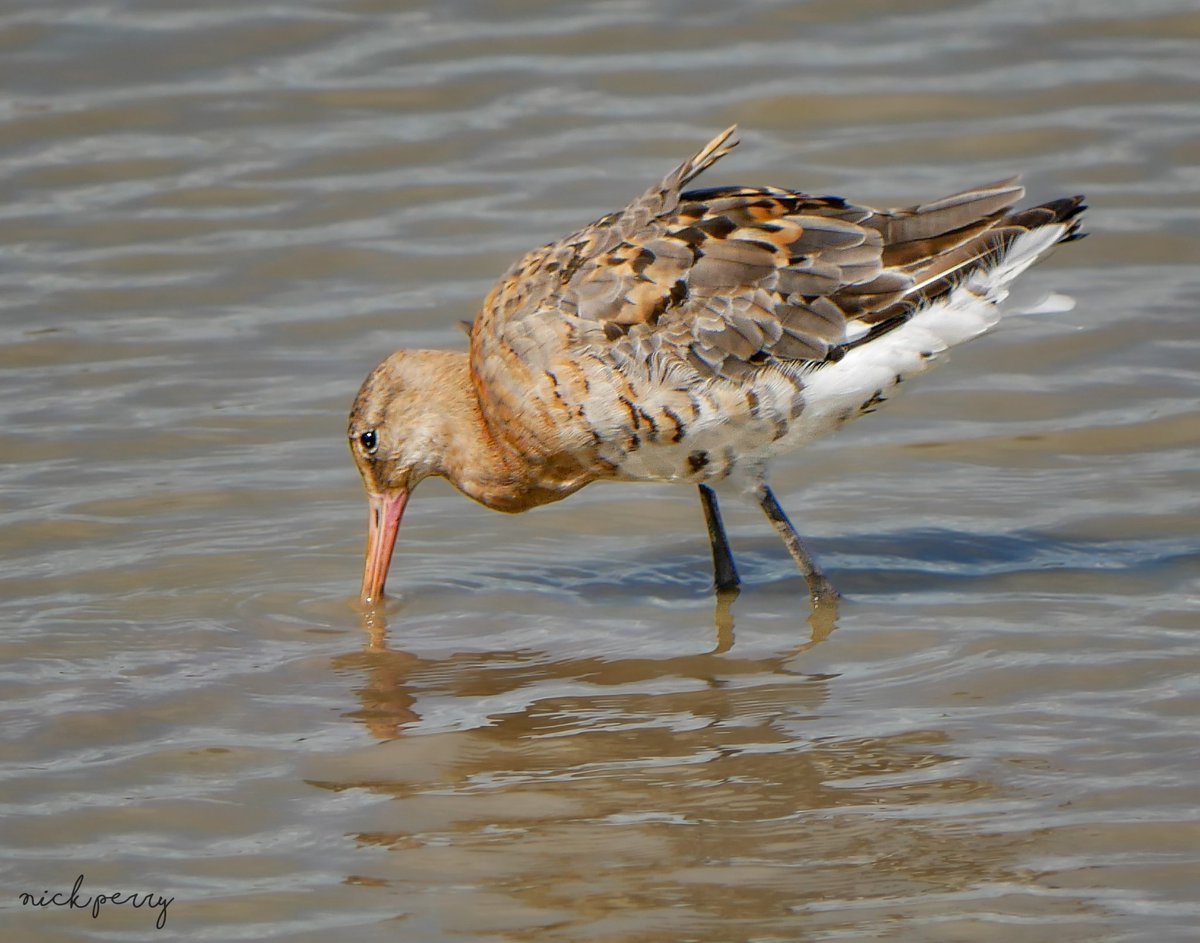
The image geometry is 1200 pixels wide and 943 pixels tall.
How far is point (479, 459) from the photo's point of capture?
22.6ft

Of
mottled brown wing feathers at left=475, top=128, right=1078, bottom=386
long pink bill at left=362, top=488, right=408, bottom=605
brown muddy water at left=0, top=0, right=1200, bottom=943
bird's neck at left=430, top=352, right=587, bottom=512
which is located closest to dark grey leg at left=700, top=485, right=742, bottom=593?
brown muddy water at left=0, top=0, right=1200, bottom=943

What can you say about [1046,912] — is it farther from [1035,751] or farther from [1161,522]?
[1161,522]

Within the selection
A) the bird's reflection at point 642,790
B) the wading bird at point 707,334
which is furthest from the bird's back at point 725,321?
the bird's reflection at point 642,790

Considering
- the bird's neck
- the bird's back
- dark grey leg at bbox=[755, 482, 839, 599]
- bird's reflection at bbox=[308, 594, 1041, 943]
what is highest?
the bird's back

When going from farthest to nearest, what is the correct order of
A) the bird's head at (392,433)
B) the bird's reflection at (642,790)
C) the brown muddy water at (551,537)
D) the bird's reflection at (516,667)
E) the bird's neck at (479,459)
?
1. the bird's head at (392,433)
2. the bird's neck at (479,459)
3. the bird's reflection at (516,667)
4. the brown muddy water at (551,537)
5. the bird's reflection at (642,790)

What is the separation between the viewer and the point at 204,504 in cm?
767

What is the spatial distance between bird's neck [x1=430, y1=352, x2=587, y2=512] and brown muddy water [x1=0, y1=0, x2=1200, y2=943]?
39 centimetres

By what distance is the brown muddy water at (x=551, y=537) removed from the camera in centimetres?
499

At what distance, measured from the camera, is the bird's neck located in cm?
679

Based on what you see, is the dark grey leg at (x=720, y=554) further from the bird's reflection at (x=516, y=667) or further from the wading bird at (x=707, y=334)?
the bird's reflection at (x=516, y=667)

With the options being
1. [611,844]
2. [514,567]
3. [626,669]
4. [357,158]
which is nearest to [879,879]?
[611,844]

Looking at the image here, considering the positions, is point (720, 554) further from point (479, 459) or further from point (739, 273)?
point (739, 273)

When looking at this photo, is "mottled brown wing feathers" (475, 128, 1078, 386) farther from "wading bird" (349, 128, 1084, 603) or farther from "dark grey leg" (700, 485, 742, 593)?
"dark grey leg" (700, 485, 742, 593)

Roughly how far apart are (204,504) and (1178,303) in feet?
15.1
